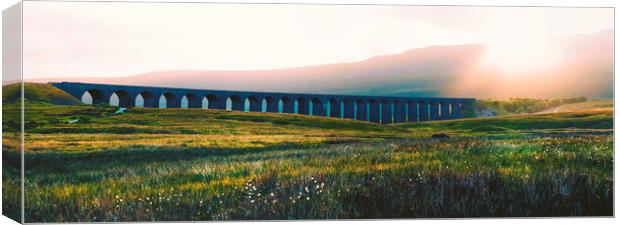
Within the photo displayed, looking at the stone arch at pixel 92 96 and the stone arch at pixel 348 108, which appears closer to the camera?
the stone arch at pixel 92 96

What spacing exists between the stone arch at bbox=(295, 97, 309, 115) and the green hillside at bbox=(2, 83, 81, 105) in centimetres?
414

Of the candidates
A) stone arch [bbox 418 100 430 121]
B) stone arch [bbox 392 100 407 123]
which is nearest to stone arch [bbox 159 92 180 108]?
stone arch [bbox 392 100 407 123]

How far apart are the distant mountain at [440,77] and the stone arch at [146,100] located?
644mm

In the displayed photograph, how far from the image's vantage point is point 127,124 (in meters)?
16.4

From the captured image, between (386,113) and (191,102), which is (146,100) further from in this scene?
(386,113)

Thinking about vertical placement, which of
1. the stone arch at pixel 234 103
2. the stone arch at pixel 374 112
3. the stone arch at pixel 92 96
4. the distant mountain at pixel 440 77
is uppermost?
the distant mountain at pixel 440 77

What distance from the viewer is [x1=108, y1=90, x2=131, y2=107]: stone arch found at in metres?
16.1

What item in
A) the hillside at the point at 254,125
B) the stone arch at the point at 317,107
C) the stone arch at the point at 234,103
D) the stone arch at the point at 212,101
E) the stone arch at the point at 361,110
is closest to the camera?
the hillside at the point at 254,125

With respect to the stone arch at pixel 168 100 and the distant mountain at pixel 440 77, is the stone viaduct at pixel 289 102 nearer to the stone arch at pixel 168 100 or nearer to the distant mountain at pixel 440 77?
the stone arch at pixel 168 100

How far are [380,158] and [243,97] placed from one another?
297 centimetres

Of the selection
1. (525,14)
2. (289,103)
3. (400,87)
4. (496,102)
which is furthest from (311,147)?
(525,14)

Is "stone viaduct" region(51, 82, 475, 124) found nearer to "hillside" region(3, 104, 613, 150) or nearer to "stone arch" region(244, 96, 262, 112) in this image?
"stone arch" region(244, 96, 262, 112)

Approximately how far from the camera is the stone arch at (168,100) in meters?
16.5

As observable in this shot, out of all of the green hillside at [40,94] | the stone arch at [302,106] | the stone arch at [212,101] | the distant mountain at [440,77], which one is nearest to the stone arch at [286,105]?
the stone arch at [302,106]
